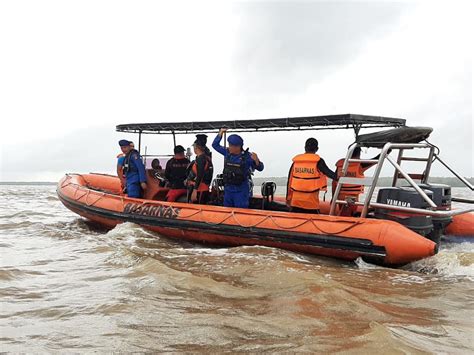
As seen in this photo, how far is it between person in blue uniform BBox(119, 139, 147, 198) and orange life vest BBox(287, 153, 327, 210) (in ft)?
8.28

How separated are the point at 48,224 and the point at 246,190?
14.0ft

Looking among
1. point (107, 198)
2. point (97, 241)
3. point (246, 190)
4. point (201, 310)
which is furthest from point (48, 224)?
point (201, 310)

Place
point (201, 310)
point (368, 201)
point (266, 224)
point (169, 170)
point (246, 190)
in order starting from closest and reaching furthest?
point (201, 310) < point (368, 201) < point (266, 224) < point (246, 190) < point (169, 170)

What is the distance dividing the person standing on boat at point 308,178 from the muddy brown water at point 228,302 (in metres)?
0.69

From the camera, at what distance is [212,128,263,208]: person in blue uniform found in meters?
5.22

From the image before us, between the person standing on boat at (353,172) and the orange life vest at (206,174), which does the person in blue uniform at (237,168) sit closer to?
the orange life vest at (206,174)

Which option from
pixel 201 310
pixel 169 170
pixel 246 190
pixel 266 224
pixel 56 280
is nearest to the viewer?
pixel 201 310

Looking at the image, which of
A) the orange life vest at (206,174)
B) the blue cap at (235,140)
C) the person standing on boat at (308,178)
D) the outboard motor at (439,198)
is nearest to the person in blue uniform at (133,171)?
the orange life vest at (206,174)

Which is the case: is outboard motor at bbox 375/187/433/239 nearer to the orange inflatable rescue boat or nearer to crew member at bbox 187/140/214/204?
the orange inflatable rescue boat

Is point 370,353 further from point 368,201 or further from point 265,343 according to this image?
point 368,201

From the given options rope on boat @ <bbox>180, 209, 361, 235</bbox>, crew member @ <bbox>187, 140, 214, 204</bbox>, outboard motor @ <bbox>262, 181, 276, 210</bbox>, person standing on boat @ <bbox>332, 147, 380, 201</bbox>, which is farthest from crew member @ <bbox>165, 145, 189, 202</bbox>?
person standing on boat @ <bbox>332, 147, 380, 201</bbox>

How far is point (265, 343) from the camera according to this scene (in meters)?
2.20

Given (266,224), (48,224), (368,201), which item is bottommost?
(48,224)

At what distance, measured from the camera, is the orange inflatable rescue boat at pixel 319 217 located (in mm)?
4090
